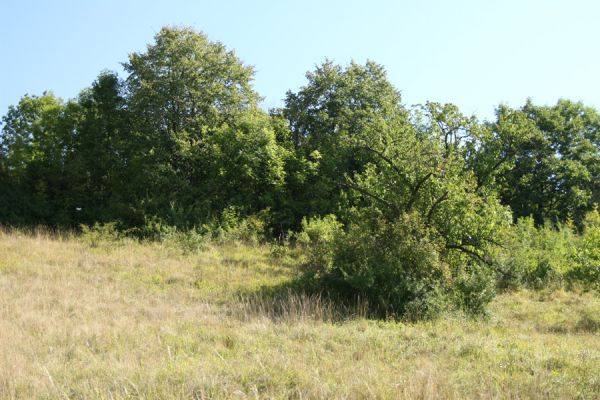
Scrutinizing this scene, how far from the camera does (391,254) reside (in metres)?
12.2

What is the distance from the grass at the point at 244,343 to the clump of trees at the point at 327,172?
1817mm

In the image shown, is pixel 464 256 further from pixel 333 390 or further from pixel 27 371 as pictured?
pixel 27 371

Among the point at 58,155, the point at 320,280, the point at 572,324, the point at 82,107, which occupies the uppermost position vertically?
the point at 82,107

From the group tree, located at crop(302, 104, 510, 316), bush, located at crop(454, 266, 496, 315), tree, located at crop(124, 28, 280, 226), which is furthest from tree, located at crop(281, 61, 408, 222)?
bush, located at crop(454, 266, 496, 315)

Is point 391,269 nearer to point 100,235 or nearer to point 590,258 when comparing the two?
point 590,258

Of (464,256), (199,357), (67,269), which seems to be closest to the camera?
(199,357)

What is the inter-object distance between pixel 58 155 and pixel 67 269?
12.3 meters

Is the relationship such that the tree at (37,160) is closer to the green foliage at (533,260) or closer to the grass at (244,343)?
the grass at (244,343)

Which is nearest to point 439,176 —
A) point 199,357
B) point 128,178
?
point 199,357

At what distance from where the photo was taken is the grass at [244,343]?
5.36 meters

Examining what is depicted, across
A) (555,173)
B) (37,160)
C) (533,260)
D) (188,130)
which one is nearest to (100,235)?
(188,130)

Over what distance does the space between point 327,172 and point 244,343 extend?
18312 mm

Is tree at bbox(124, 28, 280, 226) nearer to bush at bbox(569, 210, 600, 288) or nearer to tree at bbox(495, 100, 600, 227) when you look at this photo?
bush at bbox(569, 210, 600, 288)

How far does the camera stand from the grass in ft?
17.6
